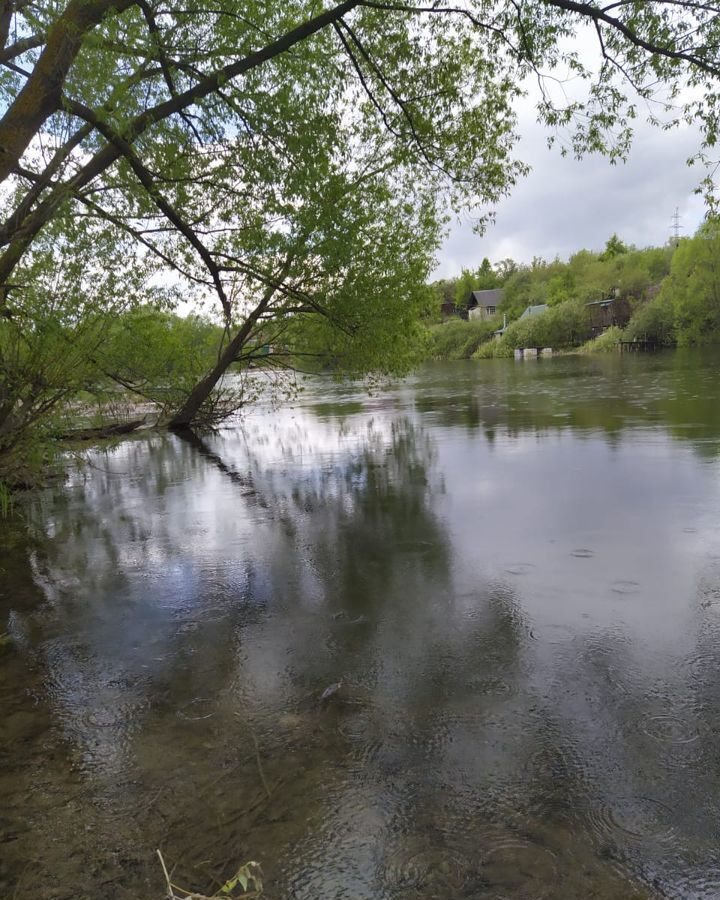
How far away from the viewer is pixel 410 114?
39.5ft

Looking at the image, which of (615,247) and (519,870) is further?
(615,247)

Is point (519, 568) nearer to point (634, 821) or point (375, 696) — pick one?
point (375, 696)

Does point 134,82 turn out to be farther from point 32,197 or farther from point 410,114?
point 410,114

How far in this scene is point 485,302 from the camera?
422ft

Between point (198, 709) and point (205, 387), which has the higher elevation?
point (205, 387)

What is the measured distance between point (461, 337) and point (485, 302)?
3135 cm

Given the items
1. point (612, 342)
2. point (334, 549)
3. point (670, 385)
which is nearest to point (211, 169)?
point (334, 549)

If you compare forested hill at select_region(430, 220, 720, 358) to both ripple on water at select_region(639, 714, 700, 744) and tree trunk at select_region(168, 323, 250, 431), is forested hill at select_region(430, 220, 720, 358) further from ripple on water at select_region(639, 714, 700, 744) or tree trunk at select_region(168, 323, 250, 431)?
ripple on water at select_region(639, 714, 700, 744)

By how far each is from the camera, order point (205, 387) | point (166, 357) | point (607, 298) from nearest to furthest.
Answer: point (166, 357), point (205, 387), point (607, 298)

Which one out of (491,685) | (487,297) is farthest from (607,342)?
(491,685)

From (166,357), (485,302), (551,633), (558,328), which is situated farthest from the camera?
(485,302)

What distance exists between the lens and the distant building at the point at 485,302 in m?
126

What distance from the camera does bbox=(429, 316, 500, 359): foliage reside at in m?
99.6

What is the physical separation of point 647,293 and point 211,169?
286ft
